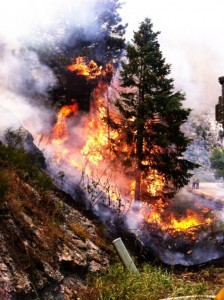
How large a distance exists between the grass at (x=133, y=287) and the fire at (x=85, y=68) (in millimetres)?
15892

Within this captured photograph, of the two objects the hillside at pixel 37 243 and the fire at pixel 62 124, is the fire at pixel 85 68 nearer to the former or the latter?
the fire at pixel 62 124

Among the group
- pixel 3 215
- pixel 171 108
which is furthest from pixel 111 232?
pixel 171 108

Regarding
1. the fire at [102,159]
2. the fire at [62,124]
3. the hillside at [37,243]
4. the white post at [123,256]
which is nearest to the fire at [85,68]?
the fire at [102,159]

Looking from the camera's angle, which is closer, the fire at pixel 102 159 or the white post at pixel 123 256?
the white post at pixel 123 256

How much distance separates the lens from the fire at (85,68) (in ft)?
73.9

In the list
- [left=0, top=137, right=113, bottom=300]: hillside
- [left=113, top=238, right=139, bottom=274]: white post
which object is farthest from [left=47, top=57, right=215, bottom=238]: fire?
[left=113, top=238, right=139, bottom=274]: white post

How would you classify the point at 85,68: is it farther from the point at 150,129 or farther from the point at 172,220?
the point at 172,220

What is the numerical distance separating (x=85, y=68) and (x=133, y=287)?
17.4 metres

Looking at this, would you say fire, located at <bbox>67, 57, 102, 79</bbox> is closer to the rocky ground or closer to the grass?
the rocky ground

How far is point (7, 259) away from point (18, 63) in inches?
753

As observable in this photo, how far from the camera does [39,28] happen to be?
76.1ft

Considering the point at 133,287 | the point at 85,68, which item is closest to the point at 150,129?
the point at 85,68

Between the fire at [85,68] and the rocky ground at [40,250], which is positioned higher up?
the fire at [85,68]

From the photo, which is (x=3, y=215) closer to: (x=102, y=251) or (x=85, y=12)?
(x=102, y=251)
